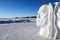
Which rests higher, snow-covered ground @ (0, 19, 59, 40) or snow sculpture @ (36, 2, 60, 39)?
snow sculpture @ (36, 2, 60, 39)

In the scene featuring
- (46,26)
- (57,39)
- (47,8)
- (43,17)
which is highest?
(47,8)

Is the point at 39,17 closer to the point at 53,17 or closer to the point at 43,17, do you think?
the point at 43,17

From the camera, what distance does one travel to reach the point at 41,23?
891cm

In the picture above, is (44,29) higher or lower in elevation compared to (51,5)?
lower

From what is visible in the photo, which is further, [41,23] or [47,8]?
[41,23]

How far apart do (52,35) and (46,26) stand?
89 cm

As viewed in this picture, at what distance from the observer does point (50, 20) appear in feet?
25.7

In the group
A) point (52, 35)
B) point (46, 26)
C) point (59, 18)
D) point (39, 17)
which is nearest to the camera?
point (59, 18)

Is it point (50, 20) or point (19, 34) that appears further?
point (19, 34)

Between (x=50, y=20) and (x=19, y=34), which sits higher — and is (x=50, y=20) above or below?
above

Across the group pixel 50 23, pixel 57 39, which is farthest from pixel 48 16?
pixel 57 39

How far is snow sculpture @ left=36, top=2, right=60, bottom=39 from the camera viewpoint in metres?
7.39

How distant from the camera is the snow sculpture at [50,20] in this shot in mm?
7395

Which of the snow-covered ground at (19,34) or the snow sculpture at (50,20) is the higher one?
the snow sculpture at (50,20)
